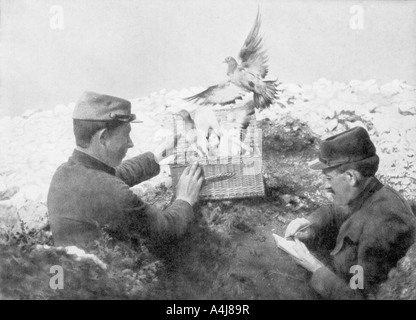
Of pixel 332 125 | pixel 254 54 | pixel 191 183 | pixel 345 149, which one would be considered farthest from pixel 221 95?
pixel 345 149

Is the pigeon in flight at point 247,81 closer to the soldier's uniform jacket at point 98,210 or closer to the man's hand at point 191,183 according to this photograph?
the man's hand at point 191,183

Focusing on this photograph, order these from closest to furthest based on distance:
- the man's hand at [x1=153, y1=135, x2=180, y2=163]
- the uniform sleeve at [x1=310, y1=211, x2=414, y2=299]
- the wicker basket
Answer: the uniform sleeve at [x1=310, y1=211, x2=414, y2=299] → the wicker basket → the man's hand at [x1=153, y1=135, x2=180, y2=163]

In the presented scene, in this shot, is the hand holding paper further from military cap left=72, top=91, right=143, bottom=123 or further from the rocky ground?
military cap left=72, top=91, right=143, bottom=123

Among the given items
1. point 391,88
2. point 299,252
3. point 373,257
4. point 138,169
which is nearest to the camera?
point 373,257

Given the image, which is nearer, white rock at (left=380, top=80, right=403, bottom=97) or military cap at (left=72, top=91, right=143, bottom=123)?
military cap at (left=72, top=91, right=143, bottom=123)

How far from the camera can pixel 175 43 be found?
5992 millimetres

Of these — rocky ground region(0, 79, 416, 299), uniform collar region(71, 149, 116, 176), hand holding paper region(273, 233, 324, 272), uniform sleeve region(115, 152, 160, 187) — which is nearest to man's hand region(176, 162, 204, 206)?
rocky ground region(0, 79, 416, 299)

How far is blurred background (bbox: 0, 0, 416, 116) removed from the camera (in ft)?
19.4

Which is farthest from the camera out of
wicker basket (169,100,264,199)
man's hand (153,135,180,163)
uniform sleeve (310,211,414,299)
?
man's hand (153,135,180,163)

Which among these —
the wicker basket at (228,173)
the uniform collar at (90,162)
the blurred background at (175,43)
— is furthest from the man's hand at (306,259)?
the uniform collar at (90,162)

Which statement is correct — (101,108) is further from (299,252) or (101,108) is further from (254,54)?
(299,252)

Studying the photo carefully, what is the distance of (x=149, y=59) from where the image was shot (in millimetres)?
5969

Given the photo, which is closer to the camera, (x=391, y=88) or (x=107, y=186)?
(x=107, y=186)

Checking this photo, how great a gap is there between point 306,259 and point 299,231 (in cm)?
20
